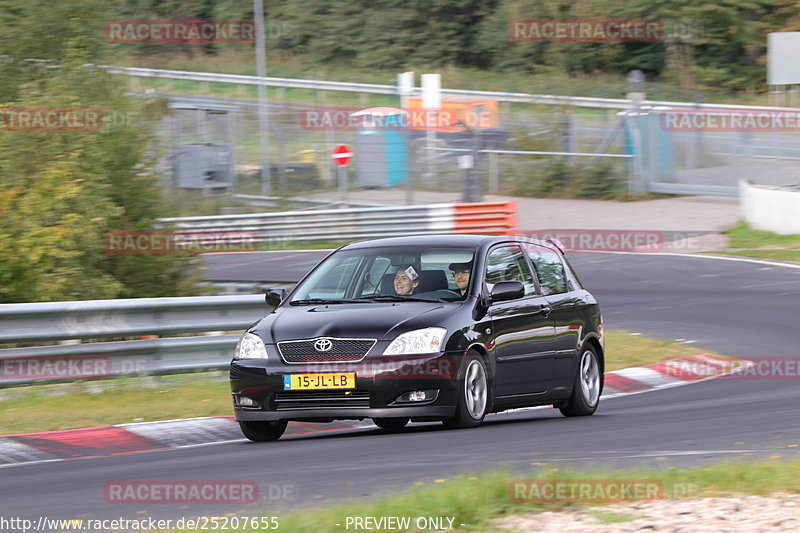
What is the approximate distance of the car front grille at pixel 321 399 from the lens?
9.42 meters

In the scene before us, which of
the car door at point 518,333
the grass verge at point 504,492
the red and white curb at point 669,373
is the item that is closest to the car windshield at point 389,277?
the car door at point 518,333

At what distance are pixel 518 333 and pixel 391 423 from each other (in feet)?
4.06

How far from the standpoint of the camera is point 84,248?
16.4m

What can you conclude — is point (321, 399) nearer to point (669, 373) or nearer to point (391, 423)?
point (391, 423)

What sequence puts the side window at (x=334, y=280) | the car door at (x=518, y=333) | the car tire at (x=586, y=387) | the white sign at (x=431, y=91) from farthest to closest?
the white sign at (x=431, y=91)
the car tire at (x=586, y=387)
the side window at (x=334, y=280)
the car door at (x=518, y=333)

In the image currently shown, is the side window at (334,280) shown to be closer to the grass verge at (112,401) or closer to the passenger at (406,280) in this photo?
the passenger at (406,280)

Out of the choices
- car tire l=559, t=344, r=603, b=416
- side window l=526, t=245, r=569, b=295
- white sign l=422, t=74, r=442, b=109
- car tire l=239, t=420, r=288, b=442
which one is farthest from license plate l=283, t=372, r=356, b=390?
white sign l=422, t=74, r=442, b=109

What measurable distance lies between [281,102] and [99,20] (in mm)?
34788

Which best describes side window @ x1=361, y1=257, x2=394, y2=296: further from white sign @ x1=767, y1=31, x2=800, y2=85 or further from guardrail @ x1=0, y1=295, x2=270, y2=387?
white sign @ x1=767, y1=31, x2=800, y2=85

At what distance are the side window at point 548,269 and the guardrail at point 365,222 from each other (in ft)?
51.6

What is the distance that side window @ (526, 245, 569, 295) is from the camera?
11.3m

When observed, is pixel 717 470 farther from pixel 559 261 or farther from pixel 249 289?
pixel 249 289

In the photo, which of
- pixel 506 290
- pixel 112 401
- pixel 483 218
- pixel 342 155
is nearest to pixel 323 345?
pixel 506 290

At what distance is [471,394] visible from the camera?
386 inches
